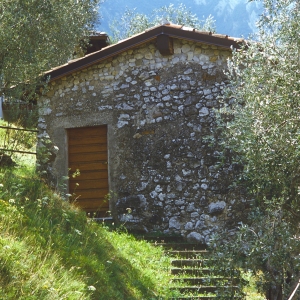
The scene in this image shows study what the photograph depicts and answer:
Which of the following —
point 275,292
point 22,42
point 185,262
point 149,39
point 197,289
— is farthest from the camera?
point 149,39

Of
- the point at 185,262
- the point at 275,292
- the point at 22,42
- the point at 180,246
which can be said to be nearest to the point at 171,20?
the point at 22,42

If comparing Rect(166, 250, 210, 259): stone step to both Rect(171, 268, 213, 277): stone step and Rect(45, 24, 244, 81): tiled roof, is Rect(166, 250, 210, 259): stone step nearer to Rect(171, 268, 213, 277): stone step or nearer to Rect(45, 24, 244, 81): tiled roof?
Rect(171, 268, 213, 277): stone step

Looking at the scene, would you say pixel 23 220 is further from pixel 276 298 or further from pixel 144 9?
pixel 144 9

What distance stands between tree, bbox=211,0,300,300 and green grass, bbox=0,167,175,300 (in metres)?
1.71

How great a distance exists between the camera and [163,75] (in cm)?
1063

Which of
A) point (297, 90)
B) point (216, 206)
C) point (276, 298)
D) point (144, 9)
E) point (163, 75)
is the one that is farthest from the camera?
point (144, 9)

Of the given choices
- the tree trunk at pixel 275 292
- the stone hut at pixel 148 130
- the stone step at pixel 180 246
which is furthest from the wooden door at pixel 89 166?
the tree trunk at pixel 275 292

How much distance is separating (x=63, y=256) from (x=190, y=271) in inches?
115

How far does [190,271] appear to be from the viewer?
8.49 m

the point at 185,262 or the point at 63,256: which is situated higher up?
the point at 63,256

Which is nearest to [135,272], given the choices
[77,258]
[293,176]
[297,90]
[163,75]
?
[77,258]

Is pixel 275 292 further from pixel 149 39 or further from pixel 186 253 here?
pixel 149 39

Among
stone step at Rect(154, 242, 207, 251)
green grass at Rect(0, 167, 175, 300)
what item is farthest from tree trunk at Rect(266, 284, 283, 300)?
stone step at Rect(154, 242, 207, 251)

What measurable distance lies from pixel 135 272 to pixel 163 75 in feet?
15.3
